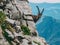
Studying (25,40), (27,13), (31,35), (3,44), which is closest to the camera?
(3,44)

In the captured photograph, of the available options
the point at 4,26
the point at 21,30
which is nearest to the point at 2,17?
the point at 4,26

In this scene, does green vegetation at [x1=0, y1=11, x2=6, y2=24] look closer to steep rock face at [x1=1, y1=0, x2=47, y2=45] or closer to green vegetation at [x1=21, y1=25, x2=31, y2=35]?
steep rock face at [x1=1, y1=0, x2=47, y2=45]

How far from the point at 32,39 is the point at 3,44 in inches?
253

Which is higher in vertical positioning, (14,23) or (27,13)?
(27,13)

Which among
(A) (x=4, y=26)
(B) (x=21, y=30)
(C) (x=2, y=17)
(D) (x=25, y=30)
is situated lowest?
(A) (x=4, y=26)

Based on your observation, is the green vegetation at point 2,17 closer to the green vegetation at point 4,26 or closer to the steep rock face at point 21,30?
the green vegetation at point 4,26

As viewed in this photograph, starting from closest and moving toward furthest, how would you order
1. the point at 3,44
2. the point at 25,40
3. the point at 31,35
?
the point at 3,44, the point at 25,40, the point at 31,35

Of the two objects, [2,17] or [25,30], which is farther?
[25,30]

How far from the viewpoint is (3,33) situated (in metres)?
37.7

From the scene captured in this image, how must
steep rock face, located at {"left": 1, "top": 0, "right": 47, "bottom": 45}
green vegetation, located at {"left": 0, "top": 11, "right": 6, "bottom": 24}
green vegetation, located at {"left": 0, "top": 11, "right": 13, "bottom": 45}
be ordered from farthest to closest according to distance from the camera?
green vegetation, located at {"left": 0, "top": 11, "right": 6, "bottom": 24}
steep rock face, located at {"left": 1, "top": 0, "right": 47, "bottom": 45}
green vegetation, located at {"left": 0, "top": 11, "right": 13, "bottom": 45}

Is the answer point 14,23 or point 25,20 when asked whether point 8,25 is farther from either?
point 25,20

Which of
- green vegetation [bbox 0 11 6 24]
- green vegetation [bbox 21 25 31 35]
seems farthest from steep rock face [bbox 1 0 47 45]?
green vegetation [bbox 0 11 6 24]

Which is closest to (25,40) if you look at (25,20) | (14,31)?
(14,31)

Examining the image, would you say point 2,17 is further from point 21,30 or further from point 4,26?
point 21,30
